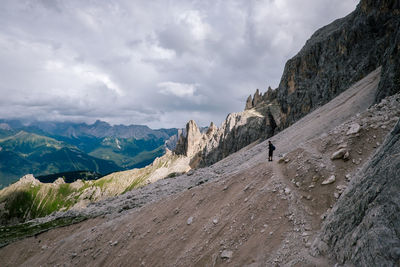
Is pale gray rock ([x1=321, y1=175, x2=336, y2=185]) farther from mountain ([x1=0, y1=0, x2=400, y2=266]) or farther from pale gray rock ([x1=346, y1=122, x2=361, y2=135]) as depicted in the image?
pale gray rock ([x1=346, y1=122, x2=361, y2=135])

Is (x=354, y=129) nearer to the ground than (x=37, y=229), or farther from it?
farther from it

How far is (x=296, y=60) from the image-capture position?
73.6 m

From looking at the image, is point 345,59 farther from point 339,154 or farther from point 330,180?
point 330,180

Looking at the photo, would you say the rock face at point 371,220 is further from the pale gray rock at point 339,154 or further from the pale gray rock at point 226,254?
the pale gray rock at point 226,254

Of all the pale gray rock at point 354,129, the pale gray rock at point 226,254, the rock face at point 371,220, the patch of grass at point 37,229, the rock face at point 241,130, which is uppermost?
the rock face at point 241,130

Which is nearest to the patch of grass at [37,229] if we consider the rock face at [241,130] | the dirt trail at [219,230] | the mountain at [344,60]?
the dirt trail at [219,230]

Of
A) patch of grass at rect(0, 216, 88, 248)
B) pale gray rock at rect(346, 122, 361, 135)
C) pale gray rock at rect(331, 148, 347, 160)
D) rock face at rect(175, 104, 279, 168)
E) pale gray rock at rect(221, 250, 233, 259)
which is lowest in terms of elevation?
patch of grass at rect(0, 216, 88, 248)

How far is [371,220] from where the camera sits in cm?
653

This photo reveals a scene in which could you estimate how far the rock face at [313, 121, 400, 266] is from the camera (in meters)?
5.62

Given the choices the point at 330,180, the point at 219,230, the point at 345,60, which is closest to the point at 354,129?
the point at 330,180

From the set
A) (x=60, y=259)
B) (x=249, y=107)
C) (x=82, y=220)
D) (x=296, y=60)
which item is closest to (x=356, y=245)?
(x=60, y=259)

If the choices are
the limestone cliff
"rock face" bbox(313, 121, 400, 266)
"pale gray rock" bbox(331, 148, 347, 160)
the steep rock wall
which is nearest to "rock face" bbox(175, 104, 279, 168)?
the limestone cliff

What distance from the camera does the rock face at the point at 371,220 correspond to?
5625mm

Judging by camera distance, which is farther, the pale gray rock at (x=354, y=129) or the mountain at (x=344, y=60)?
the mountain at (x=344, y=60)
